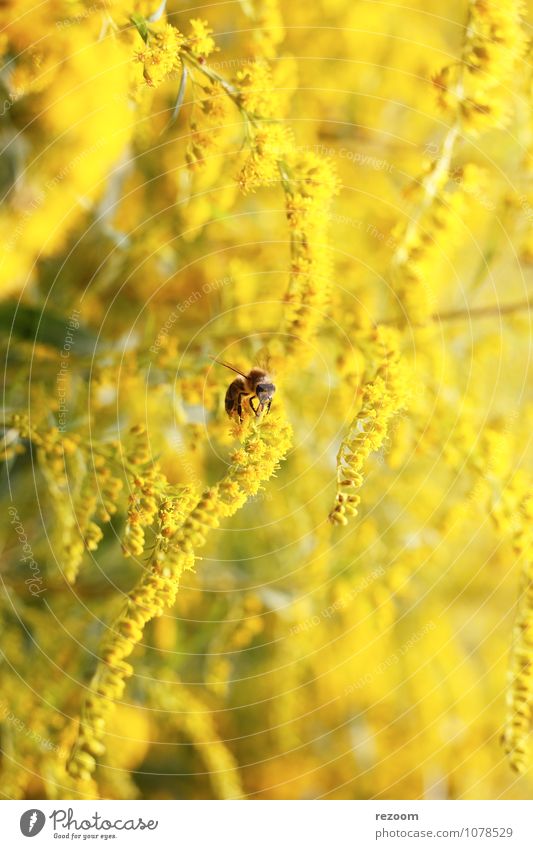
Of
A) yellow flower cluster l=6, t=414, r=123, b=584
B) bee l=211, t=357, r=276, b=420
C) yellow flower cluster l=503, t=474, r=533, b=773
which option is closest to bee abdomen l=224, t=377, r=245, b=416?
bee l=211, t=357, r=276, b=420

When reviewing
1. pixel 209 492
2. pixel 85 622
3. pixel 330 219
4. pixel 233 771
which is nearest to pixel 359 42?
pixel 330 219

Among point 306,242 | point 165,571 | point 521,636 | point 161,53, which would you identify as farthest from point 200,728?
point 161,53

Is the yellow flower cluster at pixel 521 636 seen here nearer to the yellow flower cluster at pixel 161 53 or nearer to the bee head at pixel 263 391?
the bee head at pixel 263 391

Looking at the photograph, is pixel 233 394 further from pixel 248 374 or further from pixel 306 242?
pixel 306 242

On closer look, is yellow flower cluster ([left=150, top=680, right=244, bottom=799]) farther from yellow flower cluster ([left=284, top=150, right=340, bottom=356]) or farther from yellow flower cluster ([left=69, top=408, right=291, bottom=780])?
yellow flower cluster ([left=284, top=150, right=340, bottom=356])

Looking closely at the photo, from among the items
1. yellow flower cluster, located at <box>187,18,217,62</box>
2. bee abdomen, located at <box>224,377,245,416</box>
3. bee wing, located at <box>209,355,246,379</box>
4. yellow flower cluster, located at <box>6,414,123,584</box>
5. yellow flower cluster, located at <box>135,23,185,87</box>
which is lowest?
yellow flower cluster, located at <box>6,414,123,584</box>

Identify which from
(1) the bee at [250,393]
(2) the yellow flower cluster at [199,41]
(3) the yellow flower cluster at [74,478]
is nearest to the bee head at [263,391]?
(1) the bee at [250,393]
